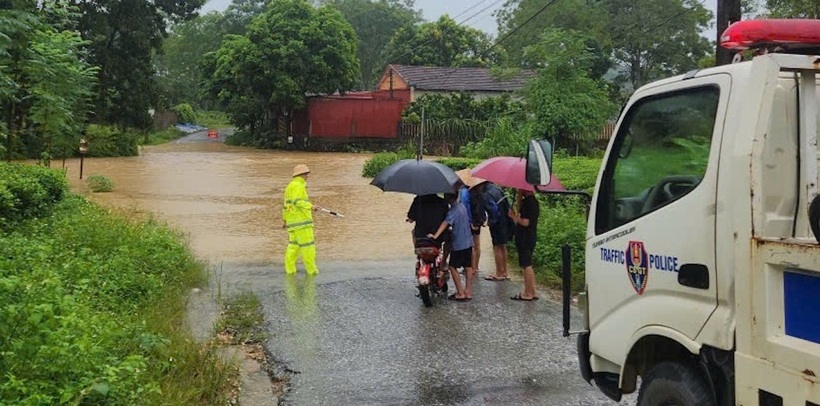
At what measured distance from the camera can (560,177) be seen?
14.4 metres

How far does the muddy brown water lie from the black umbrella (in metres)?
3.22

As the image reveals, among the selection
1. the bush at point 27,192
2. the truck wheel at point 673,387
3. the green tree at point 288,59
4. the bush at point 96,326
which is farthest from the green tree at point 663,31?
the truck wheel at point 673,387

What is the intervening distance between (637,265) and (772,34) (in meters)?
1.28

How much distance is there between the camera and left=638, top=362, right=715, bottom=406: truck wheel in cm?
350

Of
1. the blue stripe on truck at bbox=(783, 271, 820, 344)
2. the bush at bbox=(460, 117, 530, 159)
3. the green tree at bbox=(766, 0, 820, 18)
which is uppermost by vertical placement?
the green tree at bbox=(766, 0, 820, 18)

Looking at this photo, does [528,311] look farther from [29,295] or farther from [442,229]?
[29,295]

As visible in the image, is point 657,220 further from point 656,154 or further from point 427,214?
point 427,214

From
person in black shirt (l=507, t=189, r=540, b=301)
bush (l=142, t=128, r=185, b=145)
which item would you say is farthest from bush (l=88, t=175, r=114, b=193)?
bush (l=142, t=128, r=185, b=145)

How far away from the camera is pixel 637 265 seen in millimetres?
3936

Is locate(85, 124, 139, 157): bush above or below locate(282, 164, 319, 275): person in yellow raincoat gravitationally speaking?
above

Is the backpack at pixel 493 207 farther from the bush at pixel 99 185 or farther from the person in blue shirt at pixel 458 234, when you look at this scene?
the bush at pixel 99 185

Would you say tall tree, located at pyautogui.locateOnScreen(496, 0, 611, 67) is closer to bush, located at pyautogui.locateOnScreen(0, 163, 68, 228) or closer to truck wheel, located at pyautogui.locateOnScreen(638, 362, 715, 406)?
bush, located at pyautogui.locateOnScreen(0, 163, 68, 228)

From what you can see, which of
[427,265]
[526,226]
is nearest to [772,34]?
[526,226]

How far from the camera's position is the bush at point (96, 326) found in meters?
4.05
